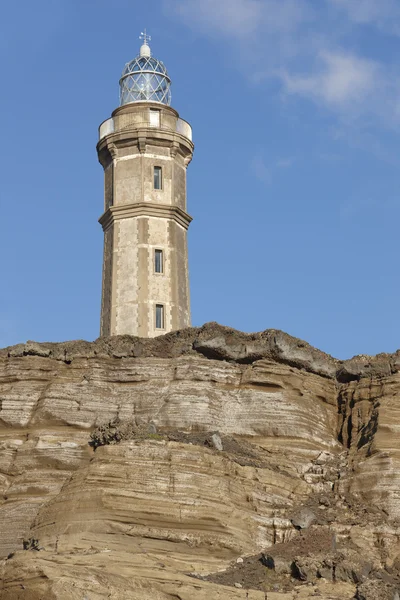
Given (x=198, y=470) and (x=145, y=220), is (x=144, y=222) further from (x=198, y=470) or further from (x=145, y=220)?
(x=198, y=470)

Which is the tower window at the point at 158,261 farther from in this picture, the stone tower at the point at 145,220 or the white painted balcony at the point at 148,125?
the white painted balcony at the point at 148,125

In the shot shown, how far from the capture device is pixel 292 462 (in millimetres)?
50812

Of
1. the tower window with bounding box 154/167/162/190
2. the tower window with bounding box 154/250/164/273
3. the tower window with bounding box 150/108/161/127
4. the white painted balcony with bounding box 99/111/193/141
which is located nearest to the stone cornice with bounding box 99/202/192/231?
the tower window with bounding box 154/167/162/190

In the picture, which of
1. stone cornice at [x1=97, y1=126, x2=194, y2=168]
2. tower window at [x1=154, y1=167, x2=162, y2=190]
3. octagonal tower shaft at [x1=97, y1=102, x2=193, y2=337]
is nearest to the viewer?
octagonal tower shaft at [x1=97, y1=102, x2=193, y2=337]

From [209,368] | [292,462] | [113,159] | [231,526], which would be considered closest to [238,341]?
[209,368]

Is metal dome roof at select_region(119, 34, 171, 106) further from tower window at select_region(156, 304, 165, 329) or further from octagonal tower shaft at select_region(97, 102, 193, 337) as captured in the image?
tower window at select_region(156, 304, 165, 329)

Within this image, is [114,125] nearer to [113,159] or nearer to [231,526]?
[113,159]

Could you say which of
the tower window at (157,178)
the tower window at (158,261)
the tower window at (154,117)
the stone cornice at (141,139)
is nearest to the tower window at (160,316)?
the tower window at (158,261)

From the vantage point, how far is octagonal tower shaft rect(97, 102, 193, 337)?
63938 mm

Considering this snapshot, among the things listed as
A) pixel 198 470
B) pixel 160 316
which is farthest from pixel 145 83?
pixel 198 470

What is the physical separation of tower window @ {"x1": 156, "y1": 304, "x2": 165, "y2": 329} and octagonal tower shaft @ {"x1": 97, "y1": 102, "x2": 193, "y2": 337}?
0.04 feet

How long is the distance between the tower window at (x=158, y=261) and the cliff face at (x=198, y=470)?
10.3 m

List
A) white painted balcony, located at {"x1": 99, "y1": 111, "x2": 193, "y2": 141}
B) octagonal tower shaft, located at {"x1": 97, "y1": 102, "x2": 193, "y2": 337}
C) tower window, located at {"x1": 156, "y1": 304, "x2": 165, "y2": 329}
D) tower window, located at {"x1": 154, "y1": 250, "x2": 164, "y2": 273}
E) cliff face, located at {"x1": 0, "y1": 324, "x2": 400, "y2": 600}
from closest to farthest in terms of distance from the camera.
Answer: cliff face, located at {"x1": 0, "y1": 324, "x2": 400, "y2": 600}, tower window, located at {"x1": 156, "y1": 304, "x2": 165, "y2": 329}, octagonal tower shaft, located at {"x1": 97, "y1": 102, "x2": 193, "y2": 337}, tower window, located at {"x1": 154, "y1": 250, "x2": 164, "y2": 273}, white painted balcony, located at {"x1": 99, "y1": 111, "x2": 193, "y2": 141}

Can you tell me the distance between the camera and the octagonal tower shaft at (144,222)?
210 ft
